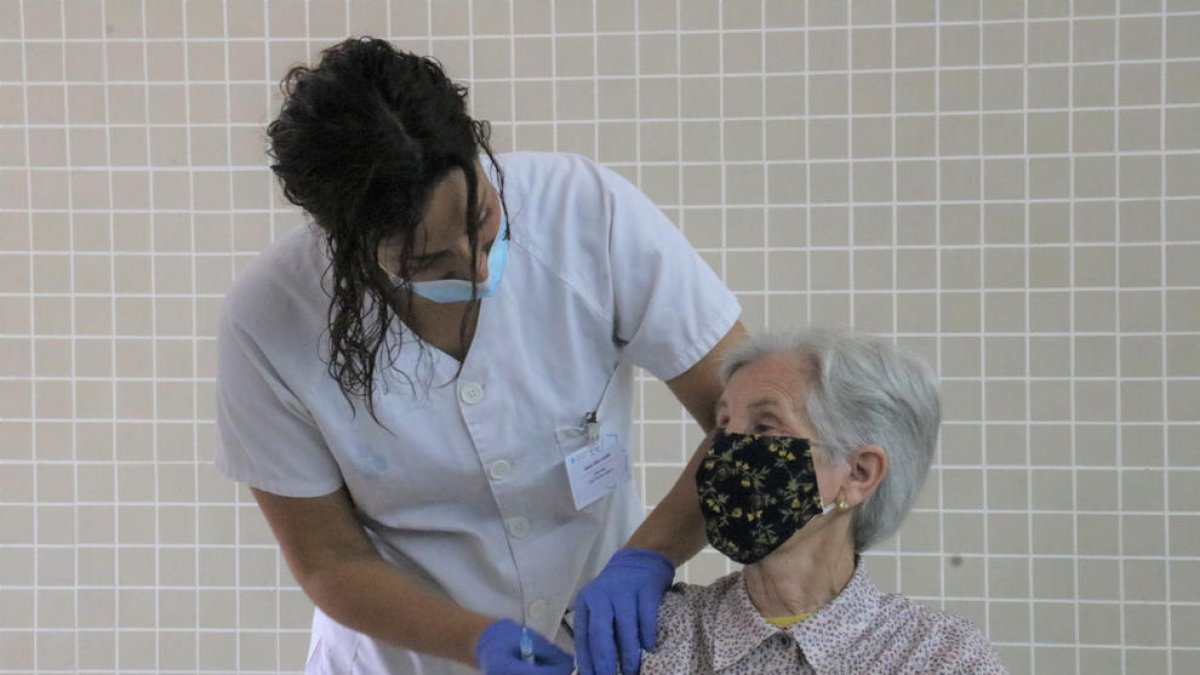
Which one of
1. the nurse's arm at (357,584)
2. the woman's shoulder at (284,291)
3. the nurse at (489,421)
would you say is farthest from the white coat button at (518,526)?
the woman's shoulder at (284,291)

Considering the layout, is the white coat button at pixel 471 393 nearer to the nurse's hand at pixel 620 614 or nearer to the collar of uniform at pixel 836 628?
the nurse's hand at pixel 620 614

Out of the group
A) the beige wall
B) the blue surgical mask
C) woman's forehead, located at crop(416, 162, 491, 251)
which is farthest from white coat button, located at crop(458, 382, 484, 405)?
the beige wall

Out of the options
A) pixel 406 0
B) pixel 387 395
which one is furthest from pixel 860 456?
pixel 406 0

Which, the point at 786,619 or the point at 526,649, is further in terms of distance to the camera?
the point at 786,619

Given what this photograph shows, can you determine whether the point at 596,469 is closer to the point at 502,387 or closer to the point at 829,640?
the point at 502,387

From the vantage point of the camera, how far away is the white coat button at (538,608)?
176 cm

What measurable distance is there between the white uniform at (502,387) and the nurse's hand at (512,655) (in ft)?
0.68

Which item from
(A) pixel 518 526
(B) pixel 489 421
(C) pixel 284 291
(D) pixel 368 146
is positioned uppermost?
(D) pixel 368 146

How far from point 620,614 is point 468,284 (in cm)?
42

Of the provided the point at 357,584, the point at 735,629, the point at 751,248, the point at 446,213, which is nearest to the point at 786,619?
the point at 735,629

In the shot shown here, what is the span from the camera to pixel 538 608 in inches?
69.3

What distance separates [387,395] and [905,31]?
1.73 m

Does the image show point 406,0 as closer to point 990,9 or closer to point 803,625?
point 990,9

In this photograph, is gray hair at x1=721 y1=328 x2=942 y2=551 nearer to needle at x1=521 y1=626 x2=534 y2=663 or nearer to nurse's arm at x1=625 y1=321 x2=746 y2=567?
nurse's arm at x1=625 y1=321 x2=746 y2=567
